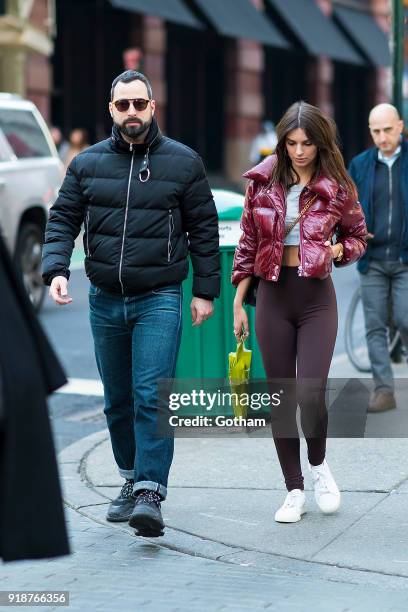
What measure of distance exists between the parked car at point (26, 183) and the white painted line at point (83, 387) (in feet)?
10.5

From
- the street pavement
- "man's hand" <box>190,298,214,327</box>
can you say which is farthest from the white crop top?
the street pavement

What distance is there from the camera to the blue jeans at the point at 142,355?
5.71 meters

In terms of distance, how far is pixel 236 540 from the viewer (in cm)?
573

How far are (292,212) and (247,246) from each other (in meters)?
0.27

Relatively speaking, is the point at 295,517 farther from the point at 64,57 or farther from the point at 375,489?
the point at 64,57

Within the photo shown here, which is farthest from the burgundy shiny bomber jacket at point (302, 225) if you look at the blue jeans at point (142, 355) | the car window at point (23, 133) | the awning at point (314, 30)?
the awning at point (314, 30)

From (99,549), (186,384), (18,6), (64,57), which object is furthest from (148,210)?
(64,57)

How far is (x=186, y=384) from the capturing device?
8.18 m

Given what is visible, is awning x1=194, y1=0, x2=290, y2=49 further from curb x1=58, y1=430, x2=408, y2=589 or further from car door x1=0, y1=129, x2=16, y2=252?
curb x1=58, y1=430, x2=408, y2=589

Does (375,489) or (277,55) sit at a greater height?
(277,55)

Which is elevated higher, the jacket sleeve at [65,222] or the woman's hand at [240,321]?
the jacket sleeve at [65,222]

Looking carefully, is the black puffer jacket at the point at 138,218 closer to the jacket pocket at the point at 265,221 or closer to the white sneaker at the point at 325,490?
the jacket pocket at the point at 265,221

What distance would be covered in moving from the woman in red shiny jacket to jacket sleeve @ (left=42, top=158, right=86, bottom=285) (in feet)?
2.36

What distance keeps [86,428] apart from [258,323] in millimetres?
2809
